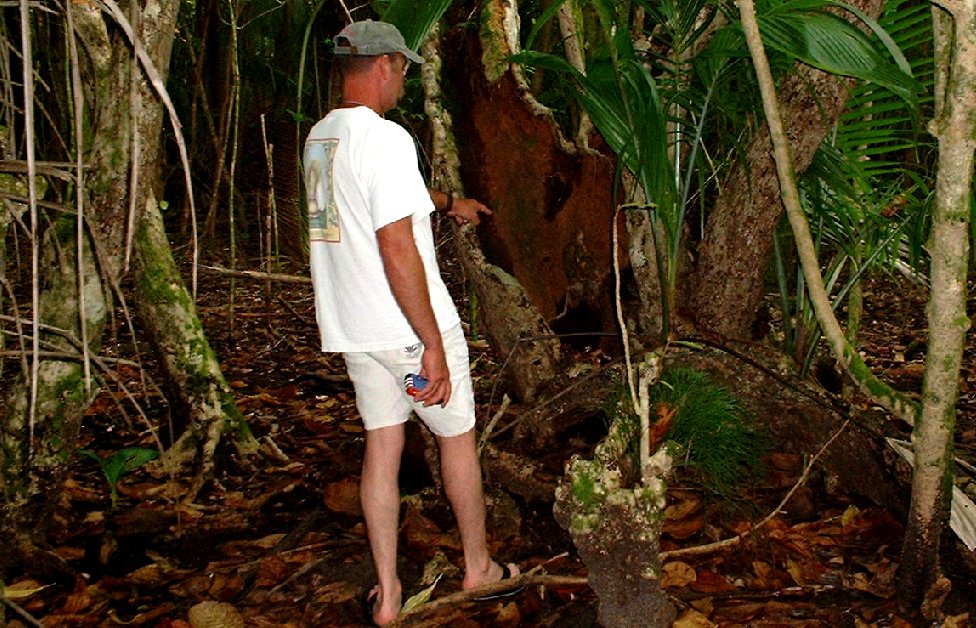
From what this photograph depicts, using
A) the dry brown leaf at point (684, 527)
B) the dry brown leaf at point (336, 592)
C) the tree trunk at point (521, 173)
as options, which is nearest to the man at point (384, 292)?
the dry brown leaf at point (336, 592)

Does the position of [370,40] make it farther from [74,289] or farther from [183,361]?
[183,361]

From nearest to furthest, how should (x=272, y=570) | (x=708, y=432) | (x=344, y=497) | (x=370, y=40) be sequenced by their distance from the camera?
1. (x=370, y=40)
2. (x=272, y=570)
3. (x=708, y=432)
4. (x=344, y=497)

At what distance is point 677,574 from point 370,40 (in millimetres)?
1443

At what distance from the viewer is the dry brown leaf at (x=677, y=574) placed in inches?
88.4

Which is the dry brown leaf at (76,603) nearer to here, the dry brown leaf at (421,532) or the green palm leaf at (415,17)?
the dry brown leaf at (421,532)

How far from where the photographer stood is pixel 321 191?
1946 millimetres

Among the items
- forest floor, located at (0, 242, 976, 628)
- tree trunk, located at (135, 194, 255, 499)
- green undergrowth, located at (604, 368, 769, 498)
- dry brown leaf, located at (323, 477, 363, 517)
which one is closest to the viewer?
forest floor, located at (0, 242, 976, 628)

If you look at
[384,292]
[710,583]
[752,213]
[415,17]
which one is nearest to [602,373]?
[752,213]

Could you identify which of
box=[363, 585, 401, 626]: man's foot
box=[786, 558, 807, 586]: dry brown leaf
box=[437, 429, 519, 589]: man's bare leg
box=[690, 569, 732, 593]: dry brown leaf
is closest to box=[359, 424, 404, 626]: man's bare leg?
box=[363, 585, 401, 626]: man's foot

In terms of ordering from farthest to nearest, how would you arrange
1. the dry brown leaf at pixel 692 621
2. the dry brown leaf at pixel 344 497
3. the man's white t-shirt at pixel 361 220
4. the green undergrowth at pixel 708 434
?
the dry brown leaf at pixel 344 497, the green undergrowth at pixel 708 434, the dry brown leaf at pixel 692 621, the man's white t-shirt at pixel 361 220

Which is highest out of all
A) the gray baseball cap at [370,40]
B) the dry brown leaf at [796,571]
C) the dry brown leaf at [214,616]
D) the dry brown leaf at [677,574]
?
the gray baseball cap at [370,40]

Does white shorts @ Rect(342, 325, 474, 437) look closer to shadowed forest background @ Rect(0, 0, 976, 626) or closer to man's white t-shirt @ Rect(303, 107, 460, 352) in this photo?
man's white t-shirt @ Rect(303, 107, 460, 352)

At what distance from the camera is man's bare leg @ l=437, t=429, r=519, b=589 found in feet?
6.84

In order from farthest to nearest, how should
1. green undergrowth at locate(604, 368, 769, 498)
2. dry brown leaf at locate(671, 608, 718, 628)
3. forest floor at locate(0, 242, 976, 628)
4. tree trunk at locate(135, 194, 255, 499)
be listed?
tree trunk at locate(135, 194, 255, 499)
green undergrowth at locate(604, 368, 769, 498)
forest floor at locate(0, 242, 976, 628)
dry brown leaf at locate(671, 608, 718, 628)
